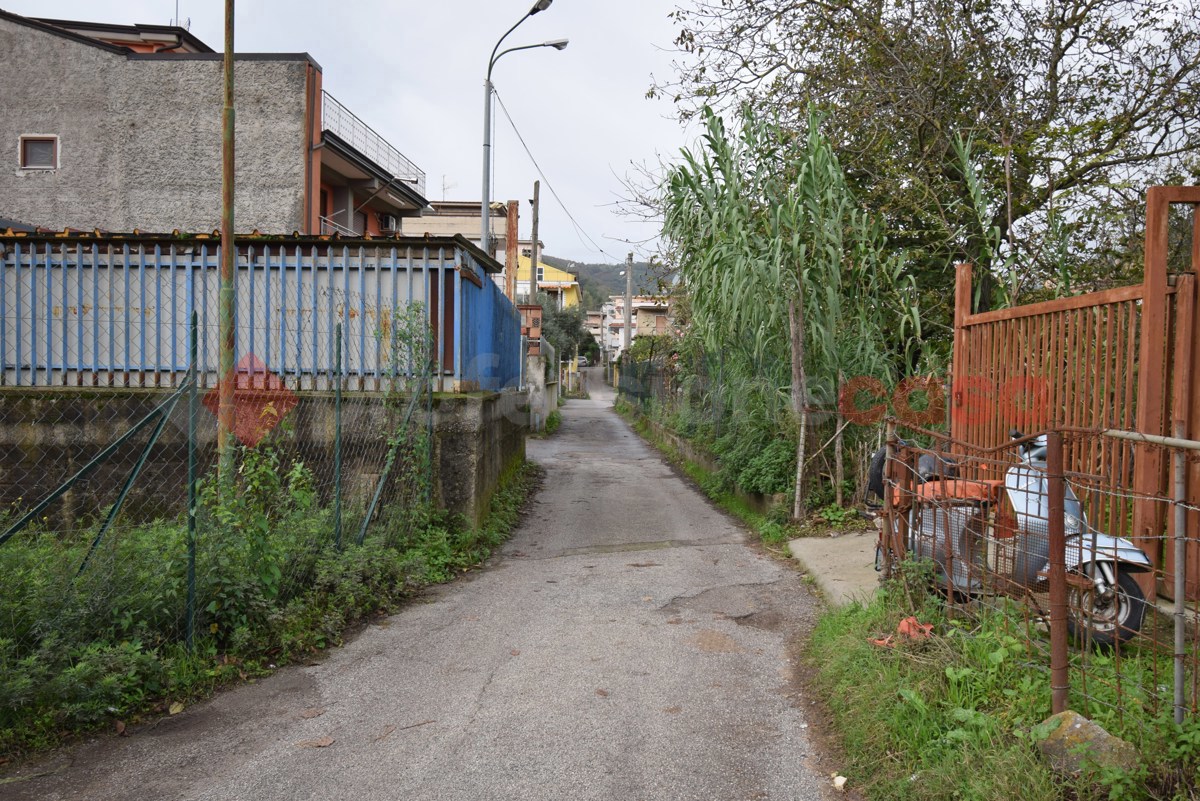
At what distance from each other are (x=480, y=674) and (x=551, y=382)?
25.2 m

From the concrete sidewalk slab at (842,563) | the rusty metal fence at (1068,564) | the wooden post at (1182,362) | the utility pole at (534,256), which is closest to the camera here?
the rusty metal fence at (1068,564)

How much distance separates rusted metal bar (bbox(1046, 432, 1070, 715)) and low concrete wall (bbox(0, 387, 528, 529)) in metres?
5.70

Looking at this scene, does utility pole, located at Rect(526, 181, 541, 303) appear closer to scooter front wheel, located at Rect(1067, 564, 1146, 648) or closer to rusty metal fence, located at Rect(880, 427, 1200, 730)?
rusty metal fence, located at Rect(880, 427, 1200, 730)

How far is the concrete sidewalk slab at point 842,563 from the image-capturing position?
639cm

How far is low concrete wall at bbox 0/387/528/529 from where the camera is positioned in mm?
8133

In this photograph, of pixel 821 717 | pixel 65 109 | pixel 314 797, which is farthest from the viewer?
pixel 65 109

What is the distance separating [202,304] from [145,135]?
11.7 m

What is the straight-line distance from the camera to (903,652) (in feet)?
14.5

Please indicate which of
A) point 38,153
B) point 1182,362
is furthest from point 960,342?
point 38,153

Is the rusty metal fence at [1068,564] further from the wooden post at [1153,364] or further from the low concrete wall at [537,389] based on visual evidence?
the low concrete wall at [537,389]

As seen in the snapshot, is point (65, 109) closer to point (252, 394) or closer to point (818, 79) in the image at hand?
point (252, 394)

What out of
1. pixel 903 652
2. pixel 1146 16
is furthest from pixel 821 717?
pixel 1146 16

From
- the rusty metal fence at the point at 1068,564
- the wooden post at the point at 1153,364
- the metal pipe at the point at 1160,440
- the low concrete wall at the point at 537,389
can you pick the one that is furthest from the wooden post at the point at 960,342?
the low concrete wall at the point at 537,389

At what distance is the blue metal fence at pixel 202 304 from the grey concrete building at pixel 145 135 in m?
9.40
